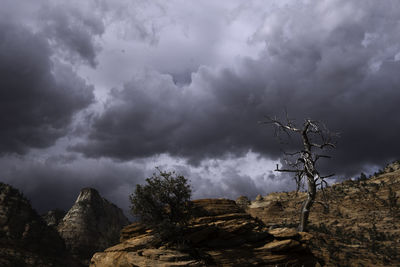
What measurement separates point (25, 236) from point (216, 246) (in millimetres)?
66709

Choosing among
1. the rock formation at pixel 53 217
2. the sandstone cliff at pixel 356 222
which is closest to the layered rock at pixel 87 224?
the rock formation at pixel 53 217

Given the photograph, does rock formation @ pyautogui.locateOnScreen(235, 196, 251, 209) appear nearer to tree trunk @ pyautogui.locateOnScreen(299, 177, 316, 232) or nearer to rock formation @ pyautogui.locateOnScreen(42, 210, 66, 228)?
tree trunk @ pyautogui.locateOnScreen(299, 177, 316, 232)

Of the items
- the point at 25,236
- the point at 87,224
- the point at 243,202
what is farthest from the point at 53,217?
the point at 243,202

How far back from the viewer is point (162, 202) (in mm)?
21969

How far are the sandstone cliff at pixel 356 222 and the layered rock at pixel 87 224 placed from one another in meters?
54.6

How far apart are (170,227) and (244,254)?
558cm

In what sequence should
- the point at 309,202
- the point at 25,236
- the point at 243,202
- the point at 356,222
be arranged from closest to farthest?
the point at 309,202 < the point at 356,222 < the point at 243,202 < the point at 25,236

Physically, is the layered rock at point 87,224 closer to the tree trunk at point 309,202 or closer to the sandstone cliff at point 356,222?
the sandstone cliff at point 356,222

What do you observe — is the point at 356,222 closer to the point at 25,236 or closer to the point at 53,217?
the point at 25,236

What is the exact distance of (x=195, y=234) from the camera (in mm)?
19906

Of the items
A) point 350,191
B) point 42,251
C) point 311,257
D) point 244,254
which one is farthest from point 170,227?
point 42,251

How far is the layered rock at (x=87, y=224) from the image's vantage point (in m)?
87.8

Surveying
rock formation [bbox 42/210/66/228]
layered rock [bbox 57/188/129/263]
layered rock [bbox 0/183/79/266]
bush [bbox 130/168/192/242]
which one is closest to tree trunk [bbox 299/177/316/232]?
bush [bbox 130/168/192/242]

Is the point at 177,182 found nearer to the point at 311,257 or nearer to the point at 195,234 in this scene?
the point at 195,234
